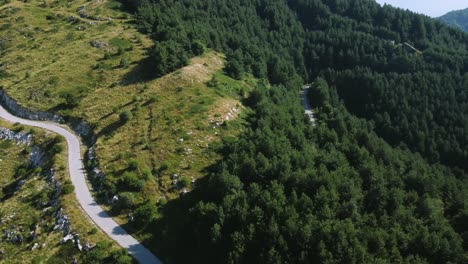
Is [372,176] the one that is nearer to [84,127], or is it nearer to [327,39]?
[84,127]

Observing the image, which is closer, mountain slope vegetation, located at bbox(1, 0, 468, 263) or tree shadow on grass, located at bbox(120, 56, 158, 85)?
mountain slope vegetation, located at bbox(1, 0, 468, 263)

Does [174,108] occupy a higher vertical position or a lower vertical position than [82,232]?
higher

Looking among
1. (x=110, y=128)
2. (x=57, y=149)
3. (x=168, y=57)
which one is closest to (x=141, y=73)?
(x=168, y=57)

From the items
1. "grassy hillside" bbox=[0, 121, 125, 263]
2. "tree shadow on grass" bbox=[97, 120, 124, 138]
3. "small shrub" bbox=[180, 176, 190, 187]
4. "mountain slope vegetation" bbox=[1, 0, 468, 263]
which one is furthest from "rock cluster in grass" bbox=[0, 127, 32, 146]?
"small shrub" bbox=[180, 176, 190, 187]

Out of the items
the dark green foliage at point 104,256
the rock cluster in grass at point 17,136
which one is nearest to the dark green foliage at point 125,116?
the rock cluster in grass at point 17,136

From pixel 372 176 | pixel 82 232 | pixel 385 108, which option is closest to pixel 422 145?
pixel 385 108

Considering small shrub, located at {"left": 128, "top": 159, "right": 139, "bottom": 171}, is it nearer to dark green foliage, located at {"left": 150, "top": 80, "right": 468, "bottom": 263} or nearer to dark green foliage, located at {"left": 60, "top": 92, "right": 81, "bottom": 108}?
dark green foliage, located at {"left": 150, "top": 80, "right": 468, "bottom": 263}
